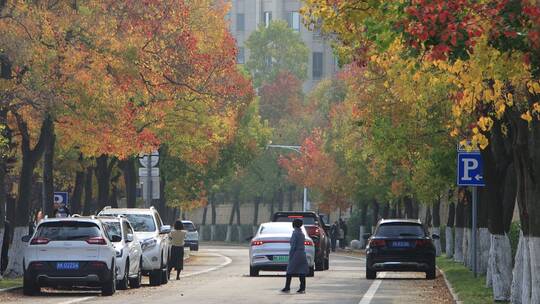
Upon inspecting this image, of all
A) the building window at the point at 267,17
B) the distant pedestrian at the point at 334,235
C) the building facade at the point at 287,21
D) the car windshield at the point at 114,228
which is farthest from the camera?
the building window at the point at 267,17

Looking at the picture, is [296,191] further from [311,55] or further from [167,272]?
[167,272]

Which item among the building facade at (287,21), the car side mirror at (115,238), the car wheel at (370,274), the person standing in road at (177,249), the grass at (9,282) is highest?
the building facade at (287,21)

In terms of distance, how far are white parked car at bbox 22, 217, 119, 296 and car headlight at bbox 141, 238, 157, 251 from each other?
549cm

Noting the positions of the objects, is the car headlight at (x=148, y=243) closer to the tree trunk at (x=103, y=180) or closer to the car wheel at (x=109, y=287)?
the car wheel at (x=109, y=287)

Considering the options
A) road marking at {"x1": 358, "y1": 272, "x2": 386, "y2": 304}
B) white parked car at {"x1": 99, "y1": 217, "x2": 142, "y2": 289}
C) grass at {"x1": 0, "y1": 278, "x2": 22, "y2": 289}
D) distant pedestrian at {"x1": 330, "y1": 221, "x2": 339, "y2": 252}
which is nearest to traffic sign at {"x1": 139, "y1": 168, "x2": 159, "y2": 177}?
road marking at {"x1": 358, "y1": 272, "x2": 386, "y2": 304}

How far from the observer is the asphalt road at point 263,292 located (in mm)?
28688

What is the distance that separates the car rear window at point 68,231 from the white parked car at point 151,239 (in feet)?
17.9

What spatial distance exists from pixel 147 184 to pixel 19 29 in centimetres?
1840

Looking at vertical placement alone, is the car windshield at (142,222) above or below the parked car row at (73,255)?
above

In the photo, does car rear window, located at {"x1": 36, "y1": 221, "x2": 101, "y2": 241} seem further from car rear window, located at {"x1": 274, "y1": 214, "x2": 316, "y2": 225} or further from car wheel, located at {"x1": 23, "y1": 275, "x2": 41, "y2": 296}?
car rear window, located at {"x1": 274, "y1": 214, "x2": 316, "y2": 225}

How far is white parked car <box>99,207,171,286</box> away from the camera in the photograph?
3631 centimetres

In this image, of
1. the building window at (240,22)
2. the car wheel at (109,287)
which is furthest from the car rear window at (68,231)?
the building window at (240,22)

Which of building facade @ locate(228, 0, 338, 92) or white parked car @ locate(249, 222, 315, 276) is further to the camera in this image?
building facade @ locate(228, 0, 338, 92)

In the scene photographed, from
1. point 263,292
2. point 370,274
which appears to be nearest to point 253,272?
point 370,274
